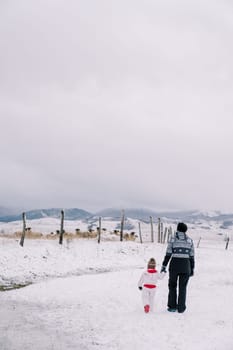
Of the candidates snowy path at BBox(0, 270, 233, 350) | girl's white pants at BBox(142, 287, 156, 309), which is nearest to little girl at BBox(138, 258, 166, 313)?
girl's white pants at BBox(142, 287, 156, 309)

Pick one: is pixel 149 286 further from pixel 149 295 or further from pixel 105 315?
pixel 105 315

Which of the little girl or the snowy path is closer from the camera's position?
the snowy path

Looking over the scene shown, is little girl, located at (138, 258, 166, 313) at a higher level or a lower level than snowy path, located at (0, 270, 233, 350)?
higher

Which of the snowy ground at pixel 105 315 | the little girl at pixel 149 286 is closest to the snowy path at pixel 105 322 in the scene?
the snowy ground at pixel 105 315

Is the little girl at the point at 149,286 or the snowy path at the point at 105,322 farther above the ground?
the little girl at the point at 149,286

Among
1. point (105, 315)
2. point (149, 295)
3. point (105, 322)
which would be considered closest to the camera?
point (105, 322)

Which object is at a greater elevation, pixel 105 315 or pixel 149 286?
pixel 149 286

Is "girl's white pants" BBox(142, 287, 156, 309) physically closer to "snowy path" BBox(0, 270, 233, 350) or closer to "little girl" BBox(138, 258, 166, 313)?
"little girl" BBox(138, 258, 166, 313)

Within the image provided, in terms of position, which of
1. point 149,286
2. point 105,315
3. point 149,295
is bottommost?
point 105,315

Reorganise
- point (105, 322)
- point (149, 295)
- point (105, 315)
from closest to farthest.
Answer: point (105, 322)
point (105, 315)
point (149, 295)

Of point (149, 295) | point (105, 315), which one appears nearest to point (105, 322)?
point (105, 315)

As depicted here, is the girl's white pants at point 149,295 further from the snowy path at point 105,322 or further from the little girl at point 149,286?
the snowy path at point 105,322

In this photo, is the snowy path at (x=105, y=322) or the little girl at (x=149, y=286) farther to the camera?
the little girl at (x=149, y=286)

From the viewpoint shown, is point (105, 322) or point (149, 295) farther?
point (149, 295)
